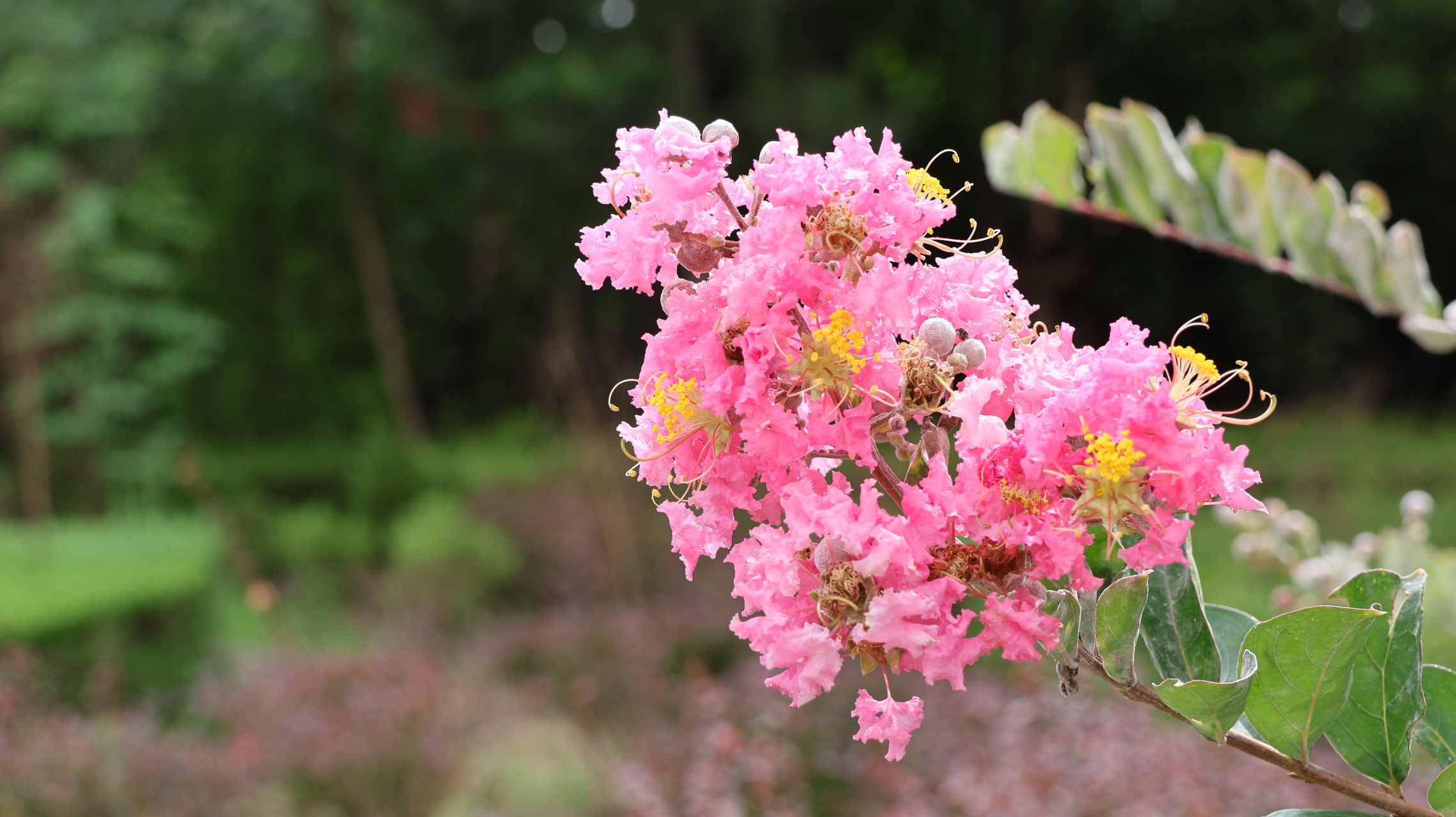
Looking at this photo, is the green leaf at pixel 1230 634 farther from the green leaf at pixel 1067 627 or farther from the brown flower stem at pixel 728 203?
the brown flower stem at pixel 728 203

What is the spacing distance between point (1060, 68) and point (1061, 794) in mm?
7056

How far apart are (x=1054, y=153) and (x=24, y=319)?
726 cm

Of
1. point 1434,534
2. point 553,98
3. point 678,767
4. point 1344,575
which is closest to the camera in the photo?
point 1344,575

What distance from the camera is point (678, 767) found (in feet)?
9.89

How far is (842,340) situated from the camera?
550 millimetres

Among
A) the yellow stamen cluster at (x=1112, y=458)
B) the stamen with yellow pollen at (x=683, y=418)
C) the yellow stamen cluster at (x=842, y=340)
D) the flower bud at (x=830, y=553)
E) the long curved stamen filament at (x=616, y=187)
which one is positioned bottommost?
the flower bud at (x=830, y=553)

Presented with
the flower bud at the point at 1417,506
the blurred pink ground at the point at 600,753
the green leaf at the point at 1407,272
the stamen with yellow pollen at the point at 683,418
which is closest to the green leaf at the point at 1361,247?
the green leaf at the point at 1407,272

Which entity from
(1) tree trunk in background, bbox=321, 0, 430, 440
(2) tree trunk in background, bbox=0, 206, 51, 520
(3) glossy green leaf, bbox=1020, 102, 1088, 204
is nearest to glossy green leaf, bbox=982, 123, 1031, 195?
(3) glossy green leaf, bbox=1020, 102, 1088, 204

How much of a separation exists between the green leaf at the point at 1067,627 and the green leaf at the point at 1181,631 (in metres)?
0.07

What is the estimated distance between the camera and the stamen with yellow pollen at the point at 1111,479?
52cm

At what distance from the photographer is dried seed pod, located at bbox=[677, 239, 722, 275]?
1.95 feet

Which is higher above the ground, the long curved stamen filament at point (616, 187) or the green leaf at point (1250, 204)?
the long curved stamen filament at point (616, 187)

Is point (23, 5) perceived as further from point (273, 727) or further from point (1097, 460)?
point (1097, 460)

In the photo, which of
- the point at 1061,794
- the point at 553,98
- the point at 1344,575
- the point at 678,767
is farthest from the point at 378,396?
the point at 1344,575
